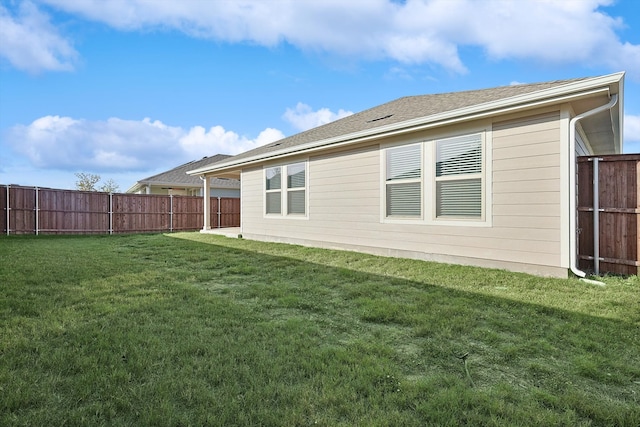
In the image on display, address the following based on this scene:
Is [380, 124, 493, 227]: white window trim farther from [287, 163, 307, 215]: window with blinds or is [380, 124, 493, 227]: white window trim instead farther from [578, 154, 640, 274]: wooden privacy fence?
[287, 163, 307, 215]: window with blinds

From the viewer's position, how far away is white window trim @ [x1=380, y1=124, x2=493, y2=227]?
547 cm

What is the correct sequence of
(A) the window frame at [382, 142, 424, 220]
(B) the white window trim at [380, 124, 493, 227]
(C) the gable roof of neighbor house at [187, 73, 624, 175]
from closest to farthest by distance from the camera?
(C) the gable roof of neighbor house at [187, 73, 624, 175] → (B) the white window trim at [380, 124, 493, 227] → (A) the window frame at [382, 142, 424, 220]

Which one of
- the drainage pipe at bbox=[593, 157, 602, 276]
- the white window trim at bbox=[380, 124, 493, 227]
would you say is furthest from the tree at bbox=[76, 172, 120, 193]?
the drainage pipe at bbox=[593, 157, 602, 276]

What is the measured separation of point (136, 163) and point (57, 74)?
25.0 metres

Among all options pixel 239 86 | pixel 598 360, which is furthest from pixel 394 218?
pixel 239 86

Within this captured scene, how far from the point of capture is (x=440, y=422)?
171 cm

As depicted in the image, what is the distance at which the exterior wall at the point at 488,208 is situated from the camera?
4922 mm

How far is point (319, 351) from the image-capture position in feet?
8.30

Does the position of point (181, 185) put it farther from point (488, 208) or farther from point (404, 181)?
point (488, 208)

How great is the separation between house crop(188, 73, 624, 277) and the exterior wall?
0.02 metres

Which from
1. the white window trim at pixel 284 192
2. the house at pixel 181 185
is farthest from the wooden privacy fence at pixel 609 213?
the house at pixel 181 185

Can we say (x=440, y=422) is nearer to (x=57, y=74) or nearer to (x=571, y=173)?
(x=571, y=173)

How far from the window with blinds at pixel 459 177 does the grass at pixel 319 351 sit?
140 cm

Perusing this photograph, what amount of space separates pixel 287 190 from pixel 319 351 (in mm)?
7243
